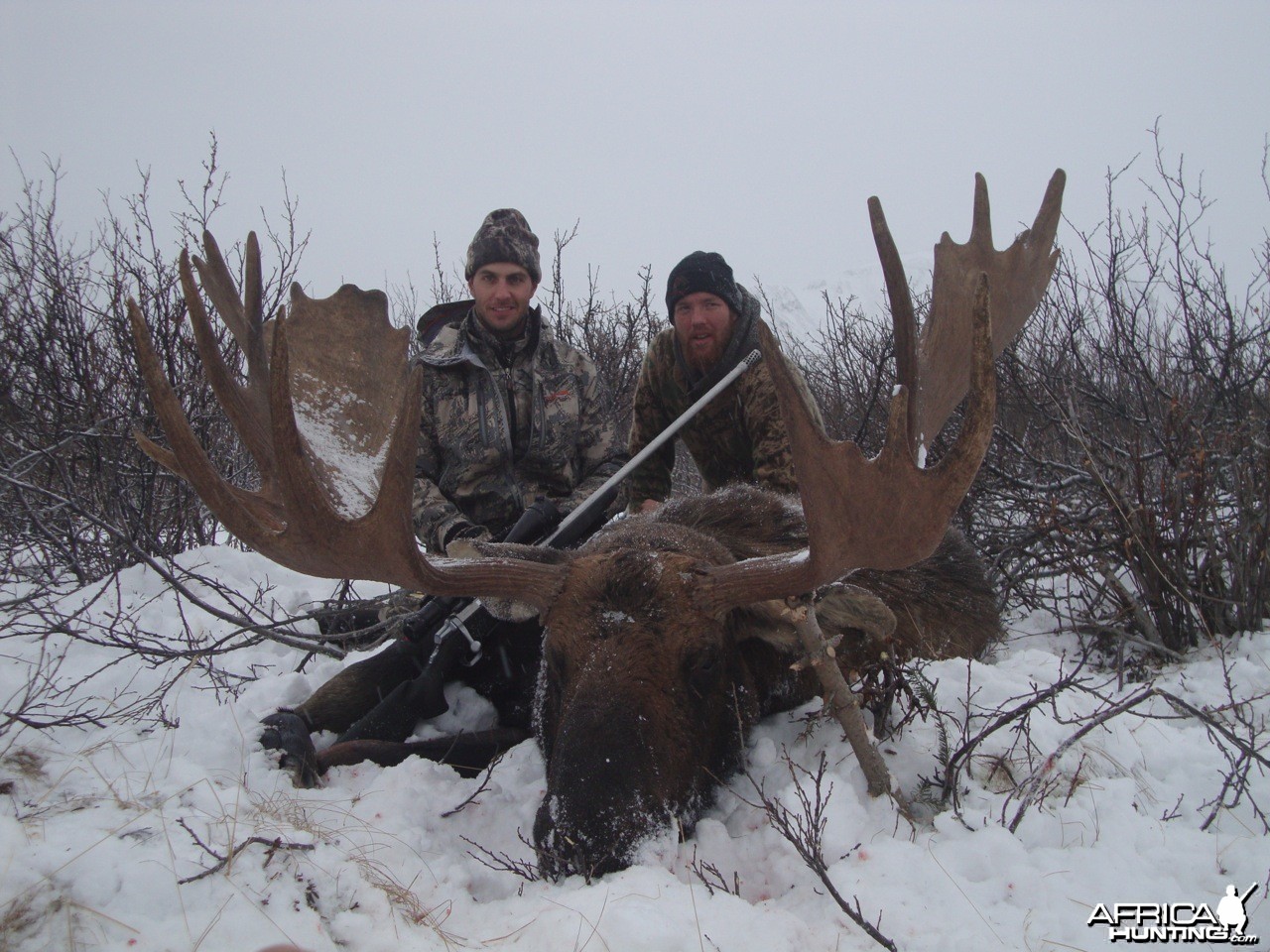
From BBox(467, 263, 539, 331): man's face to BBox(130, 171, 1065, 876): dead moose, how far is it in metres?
0.98

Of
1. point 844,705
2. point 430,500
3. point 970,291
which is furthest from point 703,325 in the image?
point 844,705

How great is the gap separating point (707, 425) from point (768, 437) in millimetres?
670

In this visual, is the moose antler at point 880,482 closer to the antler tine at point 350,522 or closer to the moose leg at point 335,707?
the antler tine at point 350,522

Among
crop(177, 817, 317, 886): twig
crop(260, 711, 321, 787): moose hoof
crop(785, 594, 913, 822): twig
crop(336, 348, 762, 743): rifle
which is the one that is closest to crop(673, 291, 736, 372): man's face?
crop(336, 348, 762, 743): rifle

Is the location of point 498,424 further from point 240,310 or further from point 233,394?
point 233,394

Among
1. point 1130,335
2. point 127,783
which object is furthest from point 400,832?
point 1130,335

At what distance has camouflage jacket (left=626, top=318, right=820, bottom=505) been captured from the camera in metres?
4.72

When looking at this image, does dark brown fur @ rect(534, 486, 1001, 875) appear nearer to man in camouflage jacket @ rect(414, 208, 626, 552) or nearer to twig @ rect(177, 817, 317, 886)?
twig @ rect(177, 817, 317, 886)

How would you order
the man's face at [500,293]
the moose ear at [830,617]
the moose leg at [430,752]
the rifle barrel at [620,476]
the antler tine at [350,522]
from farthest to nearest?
the man's face at [500,293]
the rifle barrel at [620,476]
the moose leg at [430,752]
the moose ear at [830,617]
the antler tine at [350,522]

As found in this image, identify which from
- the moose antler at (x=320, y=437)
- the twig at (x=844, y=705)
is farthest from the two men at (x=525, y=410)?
the twig at (x=844, y=705)

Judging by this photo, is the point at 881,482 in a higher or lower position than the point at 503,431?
lower

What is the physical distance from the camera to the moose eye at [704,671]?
2.56 meters

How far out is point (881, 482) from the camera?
2244 millimetres

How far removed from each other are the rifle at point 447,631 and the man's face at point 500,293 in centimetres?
119
